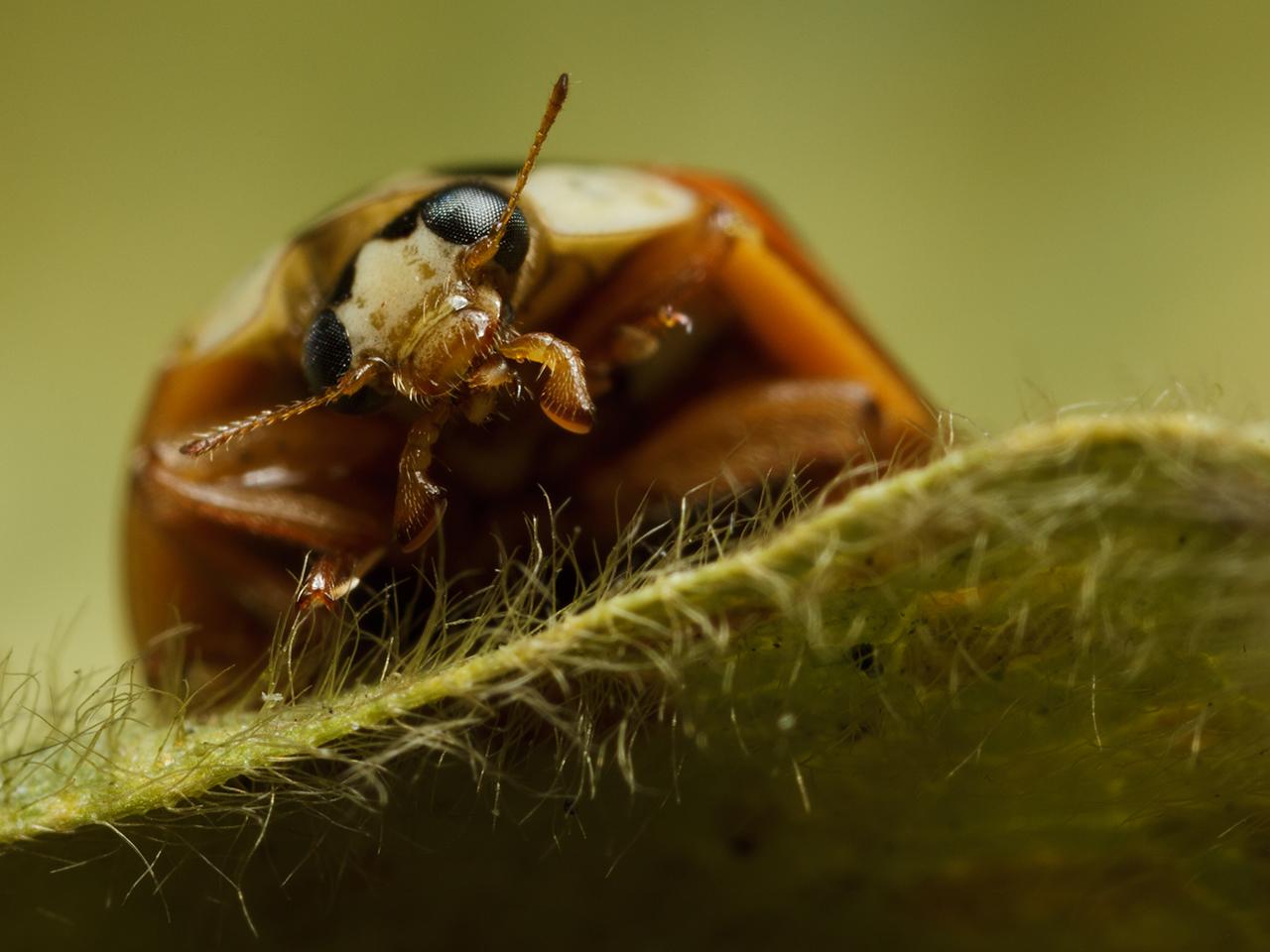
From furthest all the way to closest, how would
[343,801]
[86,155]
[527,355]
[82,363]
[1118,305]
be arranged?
[86,155] < [82,363] < [1118,305] < [527,355] < [343,801]

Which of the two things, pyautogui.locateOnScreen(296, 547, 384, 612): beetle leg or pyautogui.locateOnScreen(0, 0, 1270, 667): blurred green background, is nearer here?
pyautogui.locateOnScreen(296, 547, 384, 612): beetle leg

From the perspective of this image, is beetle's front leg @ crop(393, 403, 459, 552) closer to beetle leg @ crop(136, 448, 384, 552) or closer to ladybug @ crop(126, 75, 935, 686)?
ladybug @ crop(126, 75, 935, 686)

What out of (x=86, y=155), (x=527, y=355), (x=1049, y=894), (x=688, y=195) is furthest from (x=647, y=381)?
(x=86, y=155)

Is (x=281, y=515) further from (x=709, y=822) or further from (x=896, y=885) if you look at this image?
(x=896, y=885)

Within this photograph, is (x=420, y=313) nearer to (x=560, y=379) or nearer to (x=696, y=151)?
(x=560, y=379)

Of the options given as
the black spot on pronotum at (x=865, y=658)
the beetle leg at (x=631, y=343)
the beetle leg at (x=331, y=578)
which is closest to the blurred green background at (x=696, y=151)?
the beetle leg at (x=631, y=343)

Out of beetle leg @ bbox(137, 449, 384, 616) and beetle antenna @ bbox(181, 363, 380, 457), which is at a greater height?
beetle antenna @ bbox(181, 363, 380, 457)

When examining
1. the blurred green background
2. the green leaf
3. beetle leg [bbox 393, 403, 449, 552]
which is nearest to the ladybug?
beetle leg [bbox 393, 403, 449, 552]
